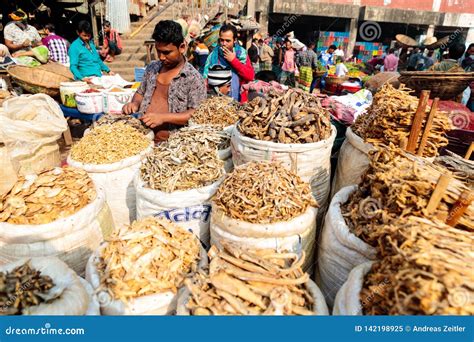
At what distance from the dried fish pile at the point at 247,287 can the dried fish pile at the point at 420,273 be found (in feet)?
1.04

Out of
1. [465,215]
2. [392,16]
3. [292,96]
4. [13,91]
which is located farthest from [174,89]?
[392,16]

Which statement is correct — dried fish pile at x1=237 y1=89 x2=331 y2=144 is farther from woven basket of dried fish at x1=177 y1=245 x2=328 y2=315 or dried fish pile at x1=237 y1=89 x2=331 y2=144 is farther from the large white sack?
the large white sack

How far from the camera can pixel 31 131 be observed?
10.2 ft

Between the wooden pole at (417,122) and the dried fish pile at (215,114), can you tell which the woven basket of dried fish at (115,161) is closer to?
the dried fish pile at (215,114)

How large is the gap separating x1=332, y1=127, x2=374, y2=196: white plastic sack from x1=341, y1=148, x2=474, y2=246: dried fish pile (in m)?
0.55

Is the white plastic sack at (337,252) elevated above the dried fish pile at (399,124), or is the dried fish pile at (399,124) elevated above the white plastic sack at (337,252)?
the dried fish pile at (399,124)

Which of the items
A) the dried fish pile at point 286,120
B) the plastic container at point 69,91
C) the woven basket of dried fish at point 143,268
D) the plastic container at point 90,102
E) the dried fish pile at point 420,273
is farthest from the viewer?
the plastic container at point 69,91

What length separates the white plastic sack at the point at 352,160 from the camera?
2579 millimetres

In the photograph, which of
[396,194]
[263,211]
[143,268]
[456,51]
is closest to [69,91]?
[143,268]

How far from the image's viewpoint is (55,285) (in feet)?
4.99

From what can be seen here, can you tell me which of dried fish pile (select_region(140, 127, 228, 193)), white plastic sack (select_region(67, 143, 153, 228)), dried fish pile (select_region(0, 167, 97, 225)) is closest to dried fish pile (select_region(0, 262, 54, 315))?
dried fish pile (select_region(0, 167, 97, 225))

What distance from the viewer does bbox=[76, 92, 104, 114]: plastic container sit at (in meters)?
4.15

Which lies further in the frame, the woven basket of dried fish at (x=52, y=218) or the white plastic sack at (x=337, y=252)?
the woven basket of dried fish at (x=52, y=218)

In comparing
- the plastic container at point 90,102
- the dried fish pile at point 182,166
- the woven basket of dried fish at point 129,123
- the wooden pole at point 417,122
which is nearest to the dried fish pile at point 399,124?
the wooden pole at point 417,122
